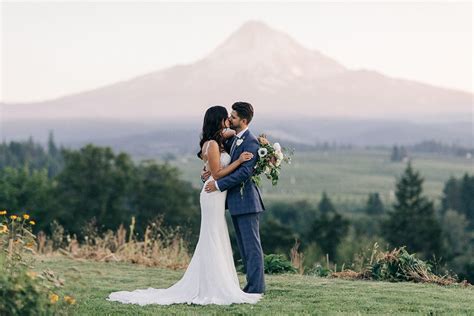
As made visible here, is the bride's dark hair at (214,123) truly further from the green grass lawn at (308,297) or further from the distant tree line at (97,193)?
the distant tree line at (97,193)

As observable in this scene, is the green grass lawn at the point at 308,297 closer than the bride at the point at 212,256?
Yes

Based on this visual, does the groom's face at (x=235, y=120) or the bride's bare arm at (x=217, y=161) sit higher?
the groom's face at (x=235, y=120)

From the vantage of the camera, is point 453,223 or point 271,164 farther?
point 453,223

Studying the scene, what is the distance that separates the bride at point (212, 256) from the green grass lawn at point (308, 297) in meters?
0.30

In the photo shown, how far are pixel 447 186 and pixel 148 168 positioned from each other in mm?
52842

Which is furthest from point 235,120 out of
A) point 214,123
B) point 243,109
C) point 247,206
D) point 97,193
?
point 97,193

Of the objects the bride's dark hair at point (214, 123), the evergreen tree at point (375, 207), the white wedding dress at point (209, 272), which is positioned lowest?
the evergreen tree at point (375, 207)

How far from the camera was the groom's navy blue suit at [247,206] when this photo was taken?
33.8 ft

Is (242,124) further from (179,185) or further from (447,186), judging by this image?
(447,186)

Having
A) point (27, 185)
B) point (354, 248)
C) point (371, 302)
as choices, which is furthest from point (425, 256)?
point (371, 302)

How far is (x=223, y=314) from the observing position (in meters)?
9.37

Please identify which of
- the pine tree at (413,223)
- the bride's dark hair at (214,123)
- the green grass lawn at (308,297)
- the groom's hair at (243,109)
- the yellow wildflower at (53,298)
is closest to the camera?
the yellow wildflower at (53,298)

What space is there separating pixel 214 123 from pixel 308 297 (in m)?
2.72

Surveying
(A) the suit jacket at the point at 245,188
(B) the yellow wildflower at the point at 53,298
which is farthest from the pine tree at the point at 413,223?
(B) the yellow wildflower at the point at 53,298
